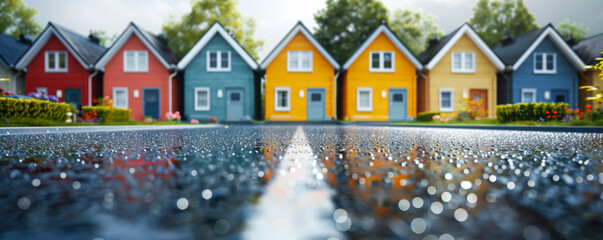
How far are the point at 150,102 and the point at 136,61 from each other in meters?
3.23

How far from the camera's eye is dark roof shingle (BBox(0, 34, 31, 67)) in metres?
27.3

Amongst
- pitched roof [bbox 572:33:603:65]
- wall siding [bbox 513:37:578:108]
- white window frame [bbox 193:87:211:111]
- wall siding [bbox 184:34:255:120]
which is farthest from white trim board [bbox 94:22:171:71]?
pitched roof [bbox 572:33:603:65]

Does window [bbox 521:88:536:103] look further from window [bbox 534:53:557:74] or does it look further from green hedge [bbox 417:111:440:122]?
green hedge [bbox 417:111:440:122]

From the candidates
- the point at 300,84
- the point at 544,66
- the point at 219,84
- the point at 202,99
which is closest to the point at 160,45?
the point at 202,99

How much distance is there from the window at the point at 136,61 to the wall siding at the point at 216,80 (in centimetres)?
318

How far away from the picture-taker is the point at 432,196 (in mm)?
1980

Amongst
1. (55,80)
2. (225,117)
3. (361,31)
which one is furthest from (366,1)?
(55,80)

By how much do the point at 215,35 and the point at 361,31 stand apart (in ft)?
57.3

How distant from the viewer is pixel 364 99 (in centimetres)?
2695

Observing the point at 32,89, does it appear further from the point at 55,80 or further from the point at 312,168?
→ the point at 312,168

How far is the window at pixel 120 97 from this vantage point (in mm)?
26719

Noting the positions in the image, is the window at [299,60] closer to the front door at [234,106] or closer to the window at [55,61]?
the front door at [234,106]

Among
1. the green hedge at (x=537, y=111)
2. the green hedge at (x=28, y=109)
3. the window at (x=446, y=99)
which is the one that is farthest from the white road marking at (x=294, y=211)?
the window at (x=446, y=99)

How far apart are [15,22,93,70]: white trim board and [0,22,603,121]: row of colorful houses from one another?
0.09m
